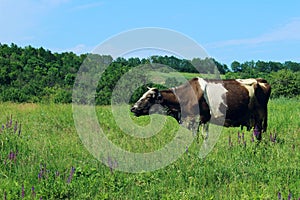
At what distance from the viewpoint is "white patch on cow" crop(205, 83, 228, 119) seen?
963 cm

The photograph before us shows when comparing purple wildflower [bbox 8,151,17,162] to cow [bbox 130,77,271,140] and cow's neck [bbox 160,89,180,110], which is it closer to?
cow [bbox 130,77,271,140]

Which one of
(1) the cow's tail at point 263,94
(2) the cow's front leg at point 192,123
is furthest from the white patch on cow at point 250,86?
(2) the cow's front leg at point 192,123

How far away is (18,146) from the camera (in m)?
8.12

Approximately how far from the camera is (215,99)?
31.8ft

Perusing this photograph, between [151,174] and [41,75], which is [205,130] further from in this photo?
[41,75]

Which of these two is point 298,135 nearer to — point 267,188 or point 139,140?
point 139,140

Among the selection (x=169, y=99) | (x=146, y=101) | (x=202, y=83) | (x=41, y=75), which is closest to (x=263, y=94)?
(x=202, y=83)

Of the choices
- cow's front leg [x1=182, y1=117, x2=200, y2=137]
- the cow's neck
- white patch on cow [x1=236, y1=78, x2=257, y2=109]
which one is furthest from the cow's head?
white patch on cow [x1=236, y1=78, x2=257, y2=109]

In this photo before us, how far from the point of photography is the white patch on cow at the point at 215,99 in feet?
31.6

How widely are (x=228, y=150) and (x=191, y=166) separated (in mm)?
1491

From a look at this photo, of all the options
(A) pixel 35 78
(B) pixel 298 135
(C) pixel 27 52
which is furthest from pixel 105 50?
(C) pixel 27 52

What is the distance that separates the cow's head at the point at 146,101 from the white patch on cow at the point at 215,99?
1214 mm

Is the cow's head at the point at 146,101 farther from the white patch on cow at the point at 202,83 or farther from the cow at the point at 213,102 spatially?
the white patch on cow at the point at 202,83

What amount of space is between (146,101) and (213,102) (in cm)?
163
